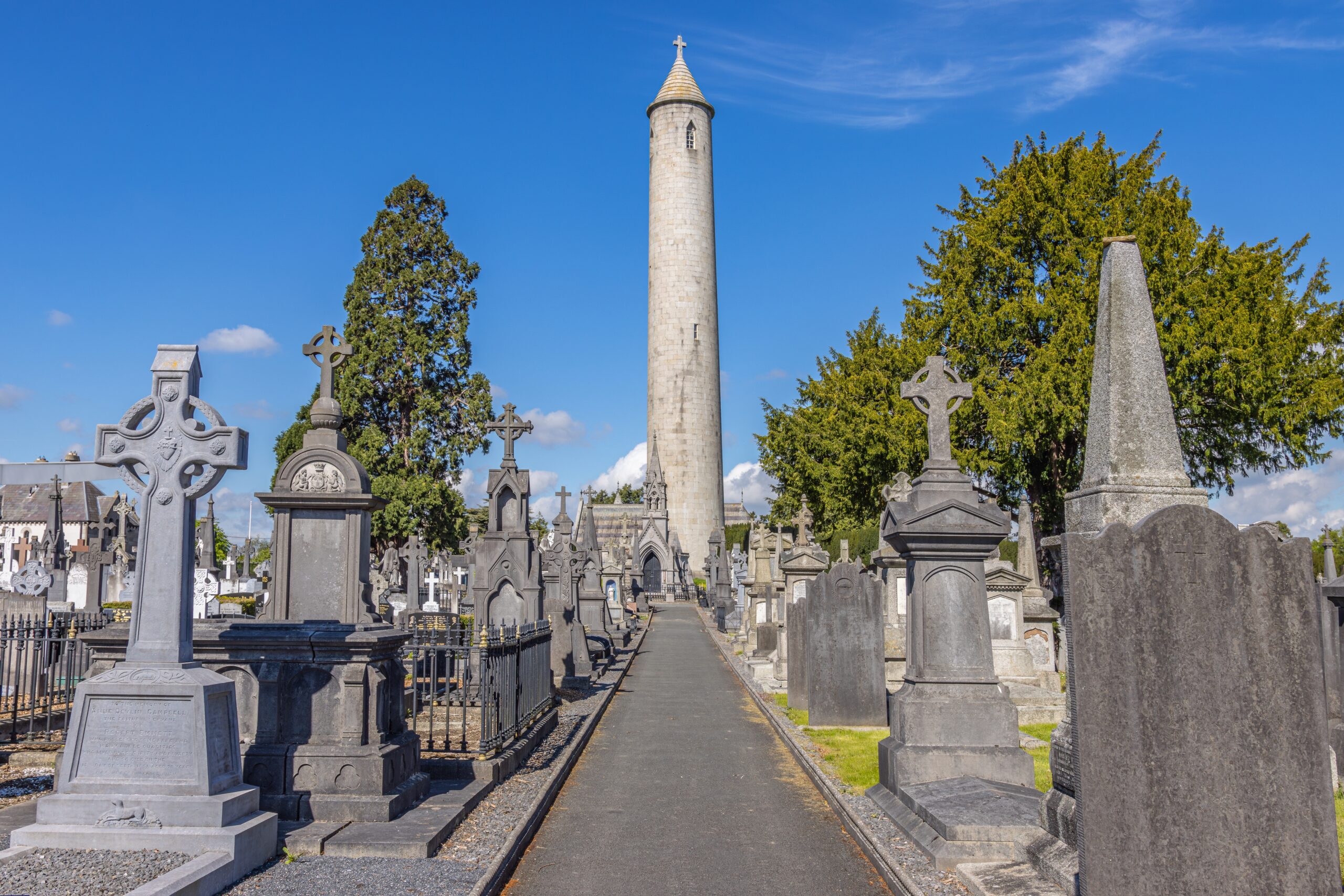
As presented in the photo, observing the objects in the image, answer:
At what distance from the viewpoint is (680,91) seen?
59281mm

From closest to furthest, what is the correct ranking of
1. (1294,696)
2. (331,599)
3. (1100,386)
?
1. (1294,696)
2. (1100,386)
3. (331,599)

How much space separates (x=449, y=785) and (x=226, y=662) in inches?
81.7

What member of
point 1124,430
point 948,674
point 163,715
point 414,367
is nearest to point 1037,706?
point 948,674

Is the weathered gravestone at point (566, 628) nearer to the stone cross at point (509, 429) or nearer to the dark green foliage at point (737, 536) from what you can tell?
the stone cross at point (509, 429)

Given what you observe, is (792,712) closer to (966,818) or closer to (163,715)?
(966,818)

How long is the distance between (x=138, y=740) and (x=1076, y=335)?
22.1m

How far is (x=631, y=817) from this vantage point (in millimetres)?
7594

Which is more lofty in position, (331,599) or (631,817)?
(331,599)

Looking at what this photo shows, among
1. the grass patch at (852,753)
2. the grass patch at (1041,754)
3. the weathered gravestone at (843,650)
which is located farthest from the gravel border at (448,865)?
the weathered gravestone at (843,650)

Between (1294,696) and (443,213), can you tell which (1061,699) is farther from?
(443,213)

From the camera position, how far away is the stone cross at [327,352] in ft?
31.0

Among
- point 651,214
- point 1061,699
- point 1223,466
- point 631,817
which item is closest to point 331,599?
point 631,817

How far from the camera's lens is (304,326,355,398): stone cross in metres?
9.46

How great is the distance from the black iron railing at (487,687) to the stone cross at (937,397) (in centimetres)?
442
